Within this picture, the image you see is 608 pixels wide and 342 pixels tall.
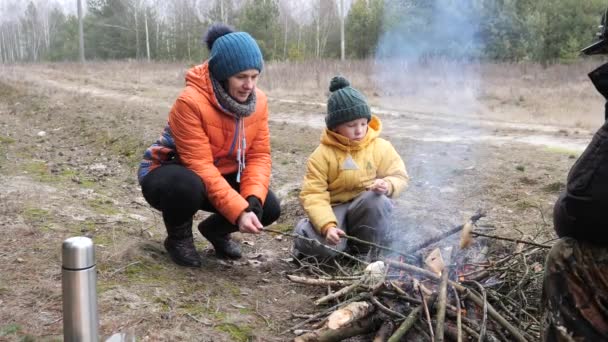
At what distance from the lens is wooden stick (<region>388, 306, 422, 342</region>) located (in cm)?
213

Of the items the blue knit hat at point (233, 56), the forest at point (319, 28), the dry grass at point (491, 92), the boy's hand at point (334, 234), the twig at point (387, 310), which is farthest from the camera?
the dry grass at point (491, 92)

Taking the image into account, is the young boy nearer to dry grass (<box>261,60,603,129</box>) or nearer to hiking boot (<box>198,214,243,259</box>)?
hiking boot (<box>198,214,243,259</box>)

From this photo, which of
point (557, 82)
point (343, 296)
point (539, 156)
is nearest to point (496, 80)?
point (557, 82)

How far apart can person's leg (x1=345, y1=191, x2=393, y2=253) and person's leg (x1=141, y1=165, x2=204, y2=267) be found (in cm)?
90

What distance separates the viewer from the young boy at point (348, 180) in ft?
10.4

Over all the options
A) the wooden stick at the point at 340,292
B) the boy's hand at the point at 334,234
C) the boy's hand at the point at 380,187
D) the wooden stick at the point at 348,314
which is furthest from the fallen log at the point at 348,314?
the boy's hand at the point at 380,187

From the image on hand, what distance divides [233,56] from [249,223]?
33.4 inches

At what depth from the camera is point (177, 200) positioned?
9.39 feet

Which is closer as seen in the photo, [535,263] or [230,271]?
[535,263]

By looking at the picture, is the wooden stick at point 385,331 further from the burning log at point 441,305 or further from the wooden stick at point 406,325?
the burning log at point 441,305

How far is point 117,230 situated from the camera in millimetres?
3486

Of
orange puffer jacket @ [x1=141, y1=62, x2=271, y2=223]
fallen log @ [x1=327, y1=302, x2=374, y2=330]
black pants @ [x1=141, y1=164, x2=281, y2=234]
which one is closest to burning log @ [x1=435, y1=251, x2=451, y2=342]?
fallen log @ [x1=327, y1=302, x2=374, y2=330]

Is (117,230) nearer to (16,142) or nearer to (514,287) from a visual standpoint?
(514,287)

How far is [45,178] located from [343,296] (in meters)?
3.36
